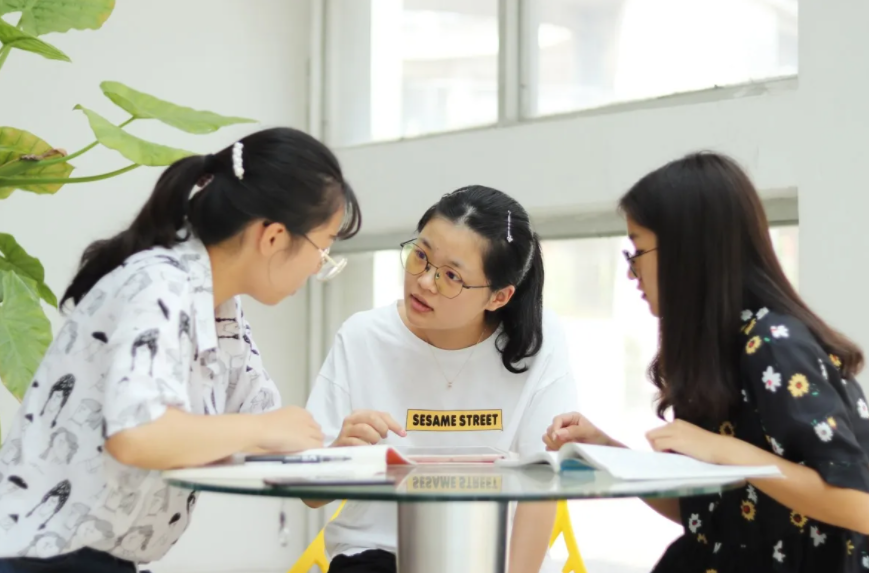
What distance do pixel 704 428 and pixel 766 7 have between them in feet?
5.54

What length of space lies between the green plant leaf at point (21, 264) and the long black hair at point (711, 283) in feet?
4.46

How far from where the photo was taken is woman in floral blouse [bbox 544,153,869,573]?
1405mm

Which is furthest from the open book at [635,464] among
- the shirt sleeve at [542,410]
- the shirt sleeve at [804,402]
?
the shirt sleeve at [542,410]

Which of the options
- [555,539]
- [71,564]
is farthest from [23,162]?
[555,539]

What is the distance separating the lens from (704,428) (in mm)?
1609

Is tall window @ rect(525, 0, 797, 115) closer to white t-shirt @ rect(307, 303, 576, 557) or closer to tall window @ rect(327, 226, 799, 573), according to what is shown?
tall window @ rect(327, 226, 799, 573)

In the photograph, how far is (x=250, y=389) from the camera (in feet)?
5.80

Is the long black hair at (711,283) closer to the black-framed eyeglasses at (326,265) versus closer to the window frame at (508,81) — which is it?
the black-framed eyeglasses at (326,265)

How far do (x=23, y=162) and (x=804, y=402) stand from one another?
169 cm

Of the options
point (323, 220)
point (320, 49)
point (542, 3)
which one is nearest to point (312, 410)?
point (323, 220)

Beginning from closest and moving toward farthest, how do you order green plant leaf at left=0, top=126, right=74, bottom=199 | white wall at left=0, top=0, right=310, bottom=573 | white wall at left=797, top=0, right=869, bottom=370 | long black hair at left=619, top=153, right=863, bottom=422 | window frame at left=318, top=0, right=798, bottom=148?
1. long black hair at left=619, top=153, right=863, bottom=422
2. green plant leaf at left=0, top=126, right=74, bottom=199
3. white wall at left=797, top=0, right=869, bottom=370
4. window frame at left=318, top=0, right=798, bottom=148
5. white wall at left=0, top=0, right=310, bottom=573

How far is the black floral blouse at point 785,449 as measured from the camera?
1400 millimetres

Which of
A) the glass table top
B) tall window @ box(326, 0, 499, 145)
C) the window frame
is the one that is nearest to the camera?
the glass table top

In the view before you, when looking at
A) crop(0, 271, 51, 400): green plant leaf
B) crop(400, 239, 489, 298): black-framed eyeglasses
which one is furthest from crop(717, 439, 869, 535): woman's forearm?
crop(0, 271, 51, 400): green plant leaf
